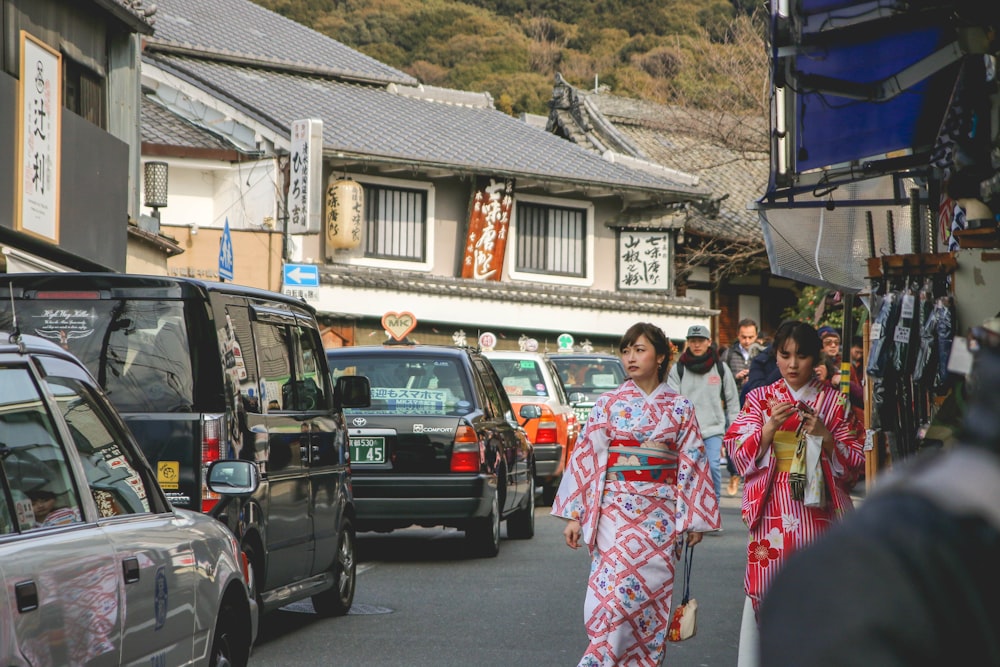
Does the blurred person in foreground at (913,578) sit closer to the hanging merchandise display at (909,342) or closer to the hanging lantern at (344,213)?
the hanging merchandise display at (909,342)

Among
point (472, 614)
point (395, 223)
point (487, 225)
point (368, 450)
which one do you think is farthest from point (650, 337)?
point (487, 225)

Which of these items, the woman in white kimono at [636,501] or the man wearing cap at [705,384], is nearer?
the woman in white kimono at [636,501]

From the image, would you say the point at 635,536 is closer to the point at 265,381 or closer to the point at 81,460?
the point at 265,381

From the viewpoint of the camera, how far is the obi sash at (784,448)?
615 cm

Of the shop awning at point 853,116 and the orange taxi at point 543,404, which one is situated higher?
the shop awning at point 853,116

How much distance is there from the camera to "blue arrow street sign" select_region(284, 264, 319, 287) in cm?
1836

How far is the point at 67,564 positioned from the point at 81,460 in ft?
1.73

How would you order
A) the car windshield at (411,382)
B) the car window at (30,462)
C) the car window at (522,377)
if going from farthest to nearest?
the car window at (522,377)
the car windshield at (411,382)
the car window at (30,462)

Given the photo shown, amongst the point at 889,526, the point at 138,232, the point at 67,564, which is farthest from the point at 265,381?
the point at 138,232

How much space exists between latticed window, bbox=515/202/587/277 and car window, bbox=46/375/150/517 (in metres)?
26.0

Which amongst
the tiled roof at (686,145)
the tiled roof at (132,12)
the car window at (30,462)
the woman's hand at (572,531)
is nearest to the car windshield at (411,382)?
the woman's hand at (572,531)

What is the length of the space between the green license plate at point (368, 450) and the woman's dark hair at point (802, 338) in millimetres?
5705

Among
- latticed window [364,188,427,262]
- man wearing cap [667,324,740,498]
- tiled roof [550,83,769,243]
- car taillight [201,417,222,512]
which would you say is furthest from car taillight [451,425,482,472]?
tiled roof [550,83,769,243]

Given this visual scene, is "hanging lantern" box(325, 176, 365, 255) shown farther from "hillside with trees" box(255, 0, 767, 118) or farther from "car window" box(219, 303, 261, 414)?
"hillside with trees" box(255, 0, 767, 118)
